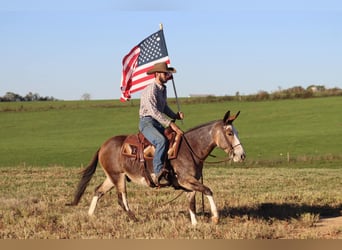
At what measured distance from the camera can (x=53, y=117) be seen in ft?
227

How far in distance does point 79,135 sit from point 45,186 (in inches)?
1669

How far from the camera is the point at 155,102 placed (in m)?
10.3

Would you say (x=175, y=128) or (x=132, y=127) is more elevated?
(x=175, y=128)

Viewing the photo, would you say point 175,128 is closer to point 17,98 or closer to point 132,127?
point 132,127

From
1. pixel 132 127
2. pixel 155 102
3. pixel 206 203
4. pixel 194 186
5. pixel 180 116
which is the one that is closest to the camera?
pixel 194 186

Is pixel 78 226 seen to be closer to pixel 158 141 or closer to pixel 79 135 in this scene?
pixel 158 141

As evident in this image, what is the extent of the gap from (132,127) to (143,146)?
49397mm

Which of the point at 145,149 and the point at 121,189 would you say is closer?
the point at 145,149

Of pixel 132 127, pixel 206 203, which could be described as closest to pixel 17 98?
pixel 132 127

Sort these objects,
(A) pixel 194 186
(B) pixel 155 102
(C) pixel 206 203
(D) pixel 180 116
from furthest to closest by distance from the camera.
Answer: (C) pixel 206 203
(D) pixel 180 116
(B) pixel 155 102
(A) pixel 194 186

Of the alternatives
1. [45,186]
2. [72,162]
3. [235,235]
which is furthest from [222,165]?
[235,235]

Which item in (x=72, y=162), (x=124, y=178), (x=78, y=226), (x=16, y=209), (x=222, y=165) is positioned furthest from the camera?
(x=72, y=162)

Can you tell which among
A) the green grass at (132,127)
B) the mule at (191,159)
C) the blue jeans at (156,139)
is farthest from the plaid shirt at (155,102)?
the green grass at (132,127)

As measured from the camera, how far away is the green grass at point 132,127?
42.5 meters
